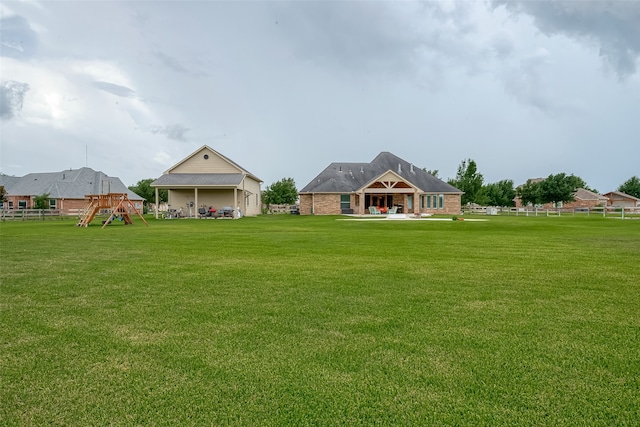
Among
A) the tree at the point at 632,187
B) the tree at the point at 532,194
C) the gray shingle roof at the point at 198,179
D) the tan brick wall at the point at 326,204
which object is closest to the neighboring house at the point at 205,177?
the gray shingle roof at the point at 198,179

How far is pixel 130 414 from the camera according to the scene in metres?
2.53

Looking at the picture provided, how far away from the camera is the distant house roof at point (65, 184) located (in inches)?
1923

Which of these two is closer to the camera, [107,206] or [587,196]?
[107,206]

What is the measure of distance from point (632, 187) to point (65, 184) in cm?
11269

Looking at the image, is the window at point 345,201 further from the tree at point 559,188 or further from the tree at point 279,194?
the tree at point 559,188

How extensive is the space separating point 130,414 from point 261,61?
2667cm

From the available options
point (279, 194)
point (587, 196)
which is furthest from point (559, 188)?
point (587, 196)

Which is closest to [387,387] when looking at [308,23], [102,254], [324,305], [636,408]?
[636,408]

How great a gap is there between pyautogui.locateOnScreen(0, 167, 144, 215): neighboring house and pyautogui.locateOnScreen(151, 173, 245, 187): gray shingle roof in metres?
16.6

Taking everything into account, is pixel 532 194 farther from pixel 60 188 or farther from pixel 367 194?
pixel 60 188

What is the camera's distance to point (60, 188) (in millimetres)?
48750

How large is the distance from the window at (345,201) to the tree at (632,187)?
84.4 metres

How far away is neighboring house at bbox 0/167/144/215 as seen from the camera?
48.2m

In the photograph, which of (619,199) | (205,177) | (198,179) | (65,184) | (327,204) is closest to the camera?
(198,179)
